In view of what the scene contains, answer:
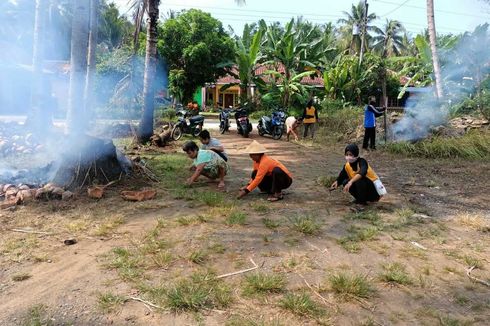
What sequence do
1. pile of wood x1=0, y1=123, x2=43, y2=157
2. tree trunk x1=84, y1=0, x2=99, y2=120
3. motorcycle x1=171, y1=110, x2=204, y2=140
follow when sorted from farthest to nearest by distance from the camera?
motorcycle x1=171, y1=110, x2=204, y2=140 < pile of wood x1=0, y1=123, x2=43, y2=157 < tree trunk x1=84, y1=0, x2=99, y2=120

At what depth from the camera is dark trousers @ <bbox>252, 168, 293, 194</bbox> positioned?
5.61 meters

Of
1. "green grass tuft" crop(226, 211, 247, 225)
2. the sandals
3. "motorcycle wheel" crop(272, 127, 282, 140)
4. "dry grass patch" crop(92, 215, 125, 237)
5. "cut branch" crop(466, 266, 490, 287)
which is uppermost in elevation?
"motorcycle wheel" crop(272, 127, 282, 140)

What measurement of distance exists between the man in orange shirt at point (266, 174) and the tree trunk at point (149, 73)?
559 cm

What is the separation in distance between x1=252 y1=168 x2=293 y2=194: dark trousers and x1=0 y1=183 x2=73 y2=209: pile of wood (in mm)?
2538

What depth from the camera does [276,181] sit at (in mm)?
5648

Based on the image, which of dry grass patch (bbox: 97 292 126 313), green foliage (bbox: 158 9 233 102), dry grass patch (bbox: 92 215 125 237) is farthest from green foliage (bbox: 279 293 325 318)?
green foliage (bbox: 158 9 233 102)

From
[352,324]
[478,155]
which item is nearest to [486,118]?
[478,155]

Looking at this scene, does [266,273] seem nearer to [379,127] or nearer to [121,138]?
[121,138]

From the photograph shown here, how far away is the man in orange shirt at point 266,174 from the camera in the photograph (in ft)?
18.1

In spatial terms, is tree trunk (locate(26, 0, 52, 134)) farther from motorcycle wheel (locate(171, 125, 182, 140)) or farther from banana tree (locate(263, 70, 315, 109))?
banana tree (locate(263, 70, 315, 109))

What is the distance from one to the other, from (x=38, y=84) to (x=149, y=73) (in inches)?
120

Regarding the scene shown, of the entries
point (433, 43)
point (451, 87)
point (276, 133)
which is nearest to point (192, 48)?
point (276, 133)

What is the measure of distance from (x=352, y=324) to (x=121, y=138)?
10624mm

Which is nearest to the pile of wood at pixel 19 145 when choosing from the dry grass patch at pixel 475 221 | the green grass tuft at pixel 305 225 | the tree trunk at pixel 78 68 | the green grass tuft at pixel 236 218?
the tree trunk at pixel 78 68
